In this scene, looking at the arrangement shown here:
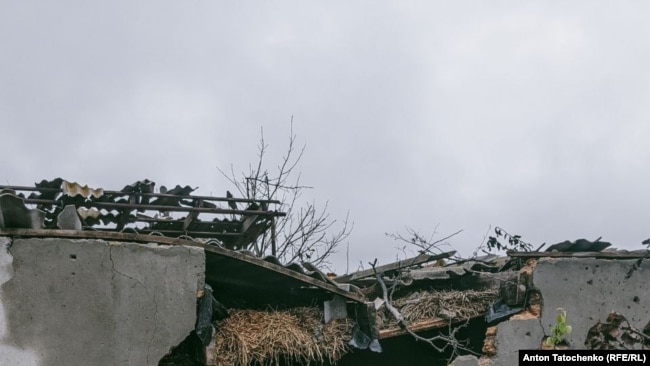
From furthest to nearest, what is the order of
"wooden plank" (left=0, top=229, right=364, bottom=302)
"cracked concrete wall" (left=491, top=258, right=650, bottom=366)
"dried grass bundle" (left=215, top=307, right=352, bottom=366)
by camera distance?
1. "cracked concrete wall" (left=491, top=258, right=650, bottom=366)
2. "dried grass bundle" (left=215, top=307, right=352, bottom=366)
3. "wooden plank" (left=0, top=229, right=364, bottom=302)

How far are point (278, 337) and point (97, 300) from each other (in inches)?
67.5

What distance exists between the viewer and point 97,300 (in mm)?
6043

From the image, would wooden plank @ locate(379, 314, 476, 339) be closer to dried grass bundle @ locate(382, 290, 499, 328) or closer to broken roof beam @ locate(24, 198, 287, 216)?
dried grass bundle @ locate(382, 290, 499, 328)

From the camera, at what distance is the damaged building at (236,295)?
19.3 feet

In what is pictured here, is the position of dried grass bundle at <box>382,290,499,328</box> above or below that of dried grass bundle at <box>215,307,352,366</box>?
above

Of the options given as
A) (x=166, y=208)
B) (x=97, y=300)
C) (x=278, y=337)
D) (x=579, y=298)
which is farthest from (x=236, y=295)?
(x=579, y=298)

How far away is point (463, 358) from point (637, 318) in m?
1.89

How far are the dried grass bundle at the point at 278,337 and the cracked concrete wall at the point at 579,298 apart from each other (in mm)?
→ 1633

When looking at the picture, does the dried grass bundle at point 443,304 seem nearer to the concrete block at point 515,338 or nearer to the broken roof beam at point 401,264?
the concrete block at point 515,338

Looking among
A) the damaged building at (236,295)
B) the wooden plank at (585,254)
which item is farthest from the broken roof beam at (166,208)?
the wooden plank at (585,254)

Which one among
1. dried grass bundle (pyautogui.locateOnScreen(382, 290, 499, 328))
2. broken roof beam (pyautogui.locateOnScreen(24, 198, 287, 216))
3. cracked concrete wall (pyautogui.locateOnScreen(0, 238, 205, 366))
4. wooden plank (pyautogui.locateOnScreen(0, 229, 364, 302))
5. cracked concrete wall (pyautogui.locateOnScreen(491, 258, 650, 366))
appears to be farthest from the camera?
dried grass bundle (pyautogui.locateOnScreen(382, 290, 499, 328))

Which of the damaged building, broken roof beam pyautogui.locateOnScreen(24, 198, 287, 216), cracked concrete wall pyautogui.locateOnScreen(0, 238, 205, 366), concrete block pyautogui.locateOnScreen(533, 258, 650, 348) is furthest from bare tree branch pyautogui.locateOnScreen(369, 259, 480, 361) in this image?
cracked concrete wall pyautogui.locateOnScreen(0, 238, 205, 366)

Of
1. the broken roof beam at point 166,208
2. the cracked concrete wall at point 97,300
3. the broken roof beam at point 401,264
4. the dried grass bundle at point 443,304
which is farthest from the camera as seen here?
the broken roof beam at point 401,264

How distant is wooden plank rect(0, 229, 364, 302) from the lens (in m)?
5.91
